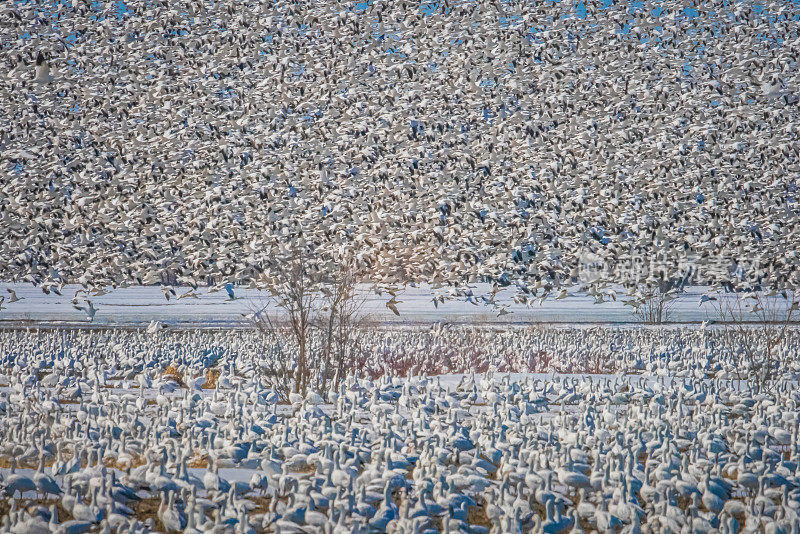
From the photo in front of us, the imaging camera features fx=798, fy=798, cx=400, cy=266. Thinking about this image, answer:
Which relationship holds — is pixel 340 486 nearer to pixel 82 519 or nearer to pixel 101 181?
pixel 82 519

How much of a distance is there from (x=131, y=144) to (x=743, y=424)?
1478 inches

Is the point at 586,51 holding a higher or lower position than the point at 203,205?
higher

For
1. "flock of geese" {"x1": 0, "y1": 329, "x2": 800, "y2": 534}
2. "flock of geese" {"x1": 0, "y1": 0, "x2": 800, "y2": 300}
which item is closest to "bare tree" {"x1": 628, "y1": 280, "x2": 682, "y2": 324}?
"flock of geese" {"x1": 0, "y1": 0, "x2": 800, "y2": 300}

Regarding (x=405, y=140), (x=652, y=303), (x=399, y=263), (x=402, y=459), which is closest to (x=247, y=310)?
(x=399, y=263)

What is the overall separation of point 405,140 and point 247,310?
1903 centimetres

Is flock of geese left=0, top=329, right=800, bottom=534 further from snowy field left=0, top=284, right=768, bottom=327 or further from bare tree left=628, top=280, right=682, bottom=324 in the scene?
bare tree left=628, top=280, right=682, bottom=324

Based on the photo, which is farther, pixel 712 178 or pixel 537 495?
pixel 712 178

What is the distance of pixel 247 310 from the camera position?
1045 inches

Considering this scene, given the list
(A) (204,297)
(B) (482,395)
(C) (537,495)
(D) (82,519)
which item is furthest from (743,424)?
(A) (204,297)

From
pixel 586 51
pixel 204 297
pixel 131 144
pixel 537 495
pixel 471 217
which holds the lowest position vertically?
pixel 537 495

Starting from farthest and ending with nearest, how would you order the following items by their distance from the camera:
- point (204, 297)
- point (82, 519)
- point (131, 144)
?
point (131, 144) → point (204, 297) → point (82, 519)

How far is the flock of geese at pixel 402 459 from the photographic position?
5.28 meters

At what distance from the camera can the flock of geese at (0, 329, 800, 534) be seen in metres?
5.28

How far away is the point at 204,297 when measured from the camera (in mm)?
33250
